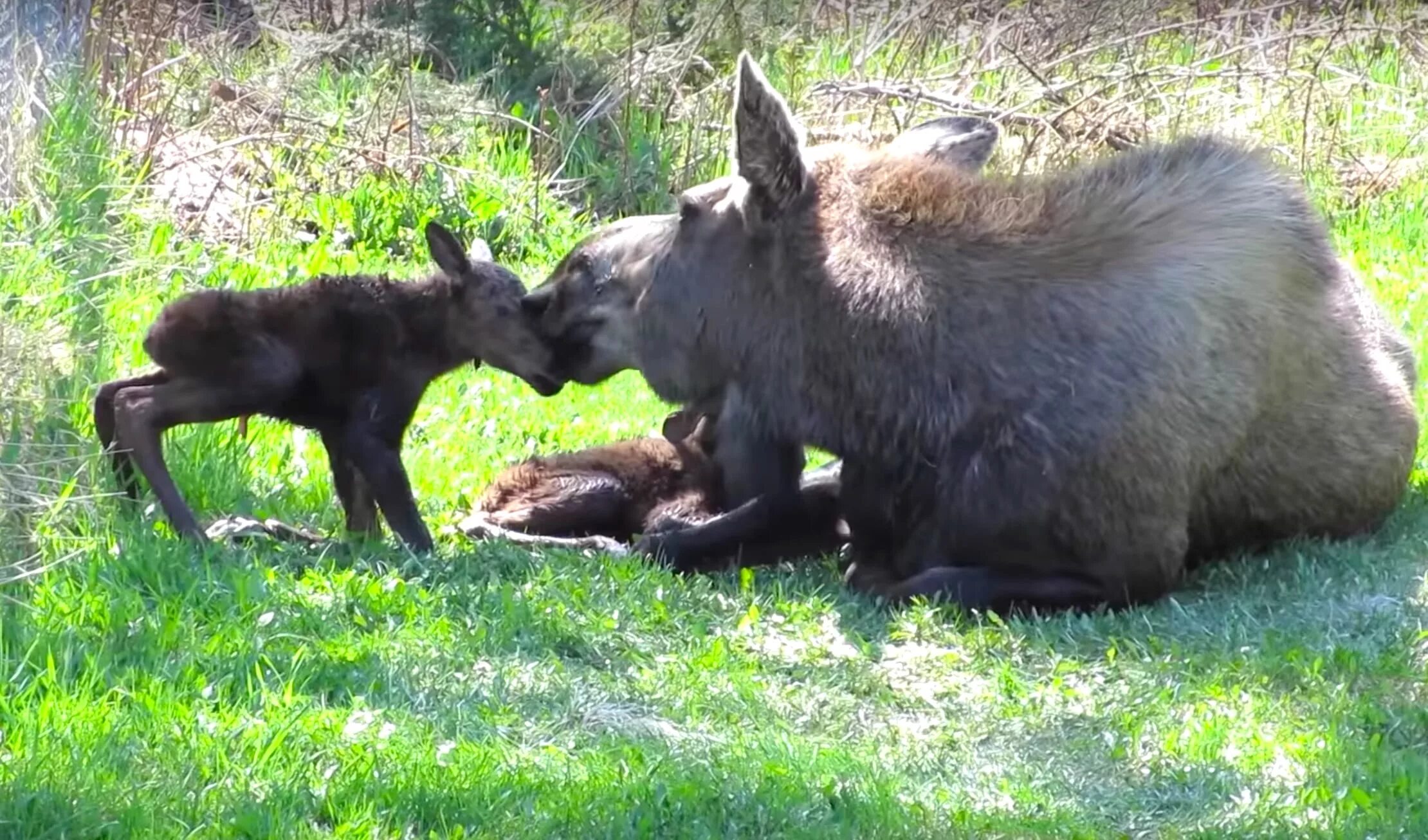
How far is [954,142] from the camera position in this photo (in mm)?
7480

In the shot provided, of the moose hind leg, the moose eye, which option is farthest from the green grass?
the moose eye

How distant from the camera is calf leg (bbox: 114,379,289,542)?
21.4 ft

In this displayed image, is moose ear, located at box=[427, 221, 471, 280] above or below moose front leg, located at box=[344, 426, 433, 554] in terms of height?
above

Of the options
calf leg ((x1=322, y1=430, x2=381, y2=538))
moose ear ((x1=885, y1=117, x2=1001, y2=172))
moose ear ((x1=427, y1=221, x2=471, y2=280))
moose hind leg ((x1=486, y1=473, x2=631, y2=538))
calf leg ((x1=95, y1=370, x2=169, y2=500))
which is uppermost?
moose ear ((x1=885, y1=117, x2=1001, y2=172))

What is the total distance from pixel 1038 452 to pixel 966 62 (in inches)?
269

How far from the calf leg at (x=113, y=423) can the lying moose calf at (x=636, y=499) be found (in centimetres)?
119

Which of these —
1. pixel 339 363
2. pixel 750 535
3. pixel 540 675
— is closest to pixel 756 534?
pixel 750 535

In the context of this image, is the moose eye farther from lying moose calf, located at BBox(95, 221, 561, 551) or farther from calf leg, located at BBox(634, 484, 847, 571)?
calf leg, located at BBox(634, 484, 847, 571)

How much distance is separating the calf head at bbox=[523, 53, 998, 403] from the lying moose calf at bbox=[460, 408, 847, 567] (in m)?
0.33

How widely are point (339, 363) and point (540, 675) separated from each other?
6.52ft

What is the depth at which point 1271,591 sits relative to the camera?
6469 millimetres

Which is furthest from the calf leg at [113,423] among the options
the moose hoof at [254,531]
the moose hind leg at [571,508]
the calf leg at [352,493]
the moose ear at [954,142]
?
the moose ear at [954,142]

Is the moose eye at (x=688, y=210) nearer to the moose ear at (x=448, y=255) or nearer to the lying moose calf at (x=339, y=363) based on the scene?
the lying moose calf at (x=339, y=363)

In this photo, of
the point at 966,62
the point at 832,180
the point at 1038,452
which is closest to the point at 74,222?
the point at 832,180
